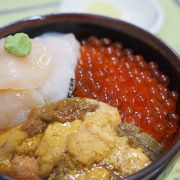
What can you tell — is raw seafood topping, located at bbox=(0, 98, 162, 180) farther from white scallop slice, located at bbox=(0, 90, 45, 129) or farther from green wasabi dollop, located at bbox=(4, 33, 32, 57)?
green wasabi dollop, located at bbox=(4, 33, 32, 57)

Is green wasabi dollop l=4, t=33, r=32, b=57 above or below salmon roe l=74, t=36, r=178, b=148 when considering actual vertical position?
below

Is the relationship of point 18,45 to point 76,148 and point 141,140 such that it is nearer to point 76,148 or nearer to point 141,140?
point 76,148

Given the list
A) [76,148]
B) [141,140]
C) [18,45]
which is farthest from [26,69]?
[141,140]

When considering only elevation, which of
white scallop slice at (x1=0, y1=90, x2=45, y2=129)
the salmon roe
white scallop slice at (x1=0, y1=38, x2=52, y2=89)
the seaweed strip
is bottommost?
white scallop slice at (x1=0, y1=90, x2=45, y2=129)

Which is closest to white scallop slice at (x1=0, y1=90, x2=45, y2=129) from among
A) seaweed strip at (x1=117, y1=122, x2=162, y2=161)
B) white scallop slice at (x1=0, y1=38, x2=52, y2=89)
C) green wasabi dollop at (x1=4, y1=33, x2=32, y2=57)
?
white scallop slice at (x1=0, y1=38, x2=52, y2=89)

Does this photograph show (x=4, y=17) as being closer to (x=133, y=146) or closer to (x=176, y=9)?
(x=176, y=9)

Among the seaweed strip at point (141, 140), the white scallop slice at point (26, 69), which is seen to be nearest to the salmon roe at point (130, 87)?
the seaweed strip at point (141, 140)
